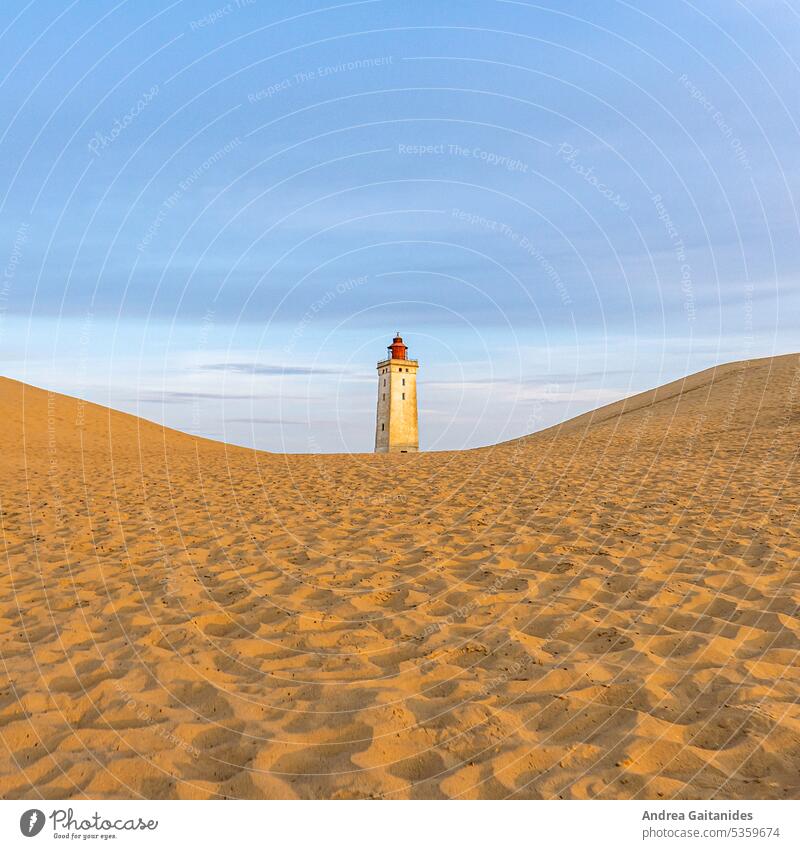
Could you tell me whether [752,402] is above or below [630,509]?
above

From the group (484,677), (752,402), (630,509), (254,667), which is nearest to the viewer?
(484,677)

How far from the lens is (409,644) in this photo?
6.08 m

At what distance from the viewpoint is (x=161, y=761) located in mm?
4254

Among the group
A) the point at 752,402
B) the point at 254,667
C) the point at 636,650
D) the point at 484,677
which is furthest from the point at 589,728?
the point at 752,402

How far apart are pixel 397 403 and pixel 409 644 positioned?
51.0 m

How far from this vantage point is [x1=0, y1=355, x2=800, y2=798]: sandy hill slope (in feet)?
13.6

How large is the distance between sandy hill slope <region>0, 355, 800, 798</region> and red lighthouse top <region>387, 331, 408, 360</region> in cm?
4420

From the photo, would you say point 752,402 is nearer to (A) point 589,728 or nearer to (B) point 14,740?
(A) point 589,728

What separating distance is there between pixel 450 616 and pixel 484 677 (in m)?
1.42
